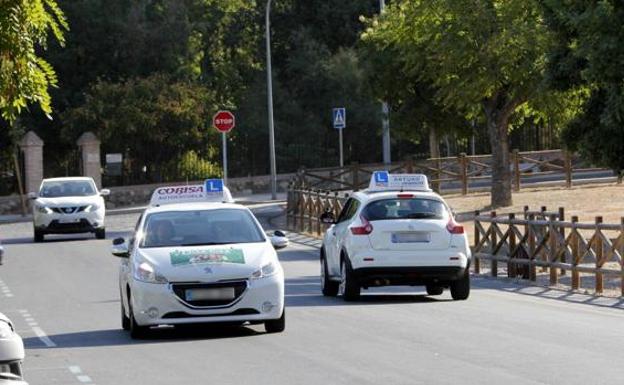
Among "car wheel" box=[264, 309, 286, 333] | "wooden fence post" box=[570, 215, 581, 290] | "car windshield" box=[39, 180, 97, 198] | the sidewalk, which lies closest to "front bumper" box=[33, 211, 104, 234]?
"car windshield" box=[39, 180, 97, 198]

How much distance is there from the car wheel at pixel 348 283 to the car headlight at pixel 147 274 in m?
5.16

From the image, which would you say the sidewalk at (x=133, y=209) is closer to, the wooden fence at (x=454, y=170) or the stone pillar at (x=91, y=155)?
the stone pillar at (x=91, y=155)

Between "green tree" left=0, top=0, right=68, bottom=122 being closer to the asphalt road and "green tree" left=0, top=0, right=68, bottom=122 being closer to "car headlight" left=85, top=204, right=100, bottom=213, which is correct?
the asphalt road

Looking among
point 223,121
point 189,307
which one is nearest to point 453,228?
point 189,307

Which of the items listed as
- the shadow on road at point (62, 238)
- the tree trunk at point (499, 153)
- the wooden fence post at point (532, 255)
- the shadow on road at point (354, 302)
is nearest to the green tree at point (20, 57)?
the shadow on road at point (354, 302)

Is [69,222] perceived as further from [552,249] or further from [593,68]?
[593,68]

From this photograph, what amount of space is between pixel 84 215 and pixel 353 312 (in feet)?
68.3

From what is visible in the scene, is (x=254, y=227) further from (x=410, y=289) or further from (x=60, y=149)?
(x=60, y=149)

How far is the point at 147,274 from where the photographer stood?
57.4ft

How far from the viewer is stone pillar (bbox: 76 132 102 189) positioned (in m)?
58.5

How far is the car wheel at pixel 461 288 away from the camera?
22333 millimetres

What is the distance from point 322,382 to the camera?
13.4 metres

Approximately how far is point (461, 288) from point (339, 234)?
203 cm

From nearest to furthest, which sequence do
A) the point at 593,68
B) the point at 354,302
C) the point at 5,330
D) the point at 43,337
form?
the point at 5,330 < the point at 43,337 < the point at 354,302 < the point at 593,68
